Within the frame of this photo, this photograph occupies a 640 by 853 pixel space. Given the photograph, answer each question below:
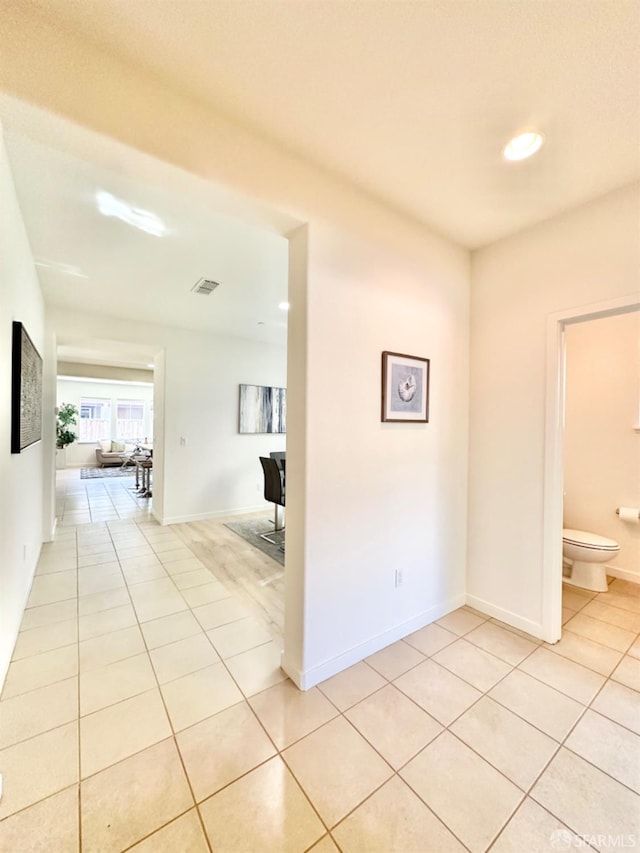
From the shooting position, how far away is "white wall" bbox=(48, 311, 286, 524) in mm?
4504

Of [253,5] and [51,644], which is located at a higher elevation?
[253,5]

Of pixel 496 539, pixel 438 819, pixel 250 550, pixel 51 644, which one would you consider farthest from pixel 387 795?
pixel 250 550

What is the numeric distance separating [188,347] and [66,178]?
289 cm

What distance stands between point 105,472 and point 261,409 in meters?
5.70

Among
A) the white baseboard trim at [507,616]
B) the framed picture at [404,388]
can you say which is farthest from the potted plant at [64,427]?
the white baseboard trim at [507,616]

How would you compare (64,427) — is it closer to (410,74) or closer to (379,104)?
(379,104)

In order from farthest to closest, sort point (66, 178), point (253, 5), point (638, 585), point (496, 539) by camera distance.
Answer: point (638, 585) → point (496, 539) → point (66, 178) → point (253, 5)

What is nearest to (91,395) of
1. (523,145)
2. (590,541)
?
(523,145)

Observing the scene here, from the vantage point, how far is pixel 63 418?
835cm

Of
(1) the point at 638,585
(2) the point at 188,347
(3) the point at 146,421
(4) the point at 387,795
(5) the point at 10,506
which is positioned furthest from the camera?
(3) the point at 146,421

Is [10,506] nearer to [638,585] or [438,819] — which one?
[438,819]

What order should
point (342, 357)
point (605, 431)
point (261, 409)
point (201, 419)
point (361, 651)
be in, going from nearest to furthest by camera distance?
point (342, 357) → point (361, 651) → point (605, 431) → point (201, 419) → point (261, 409)

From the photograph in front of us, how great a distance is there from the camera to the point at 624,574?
9.75 ft

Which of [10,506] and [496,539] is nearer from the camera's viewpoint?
[10,506]
